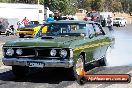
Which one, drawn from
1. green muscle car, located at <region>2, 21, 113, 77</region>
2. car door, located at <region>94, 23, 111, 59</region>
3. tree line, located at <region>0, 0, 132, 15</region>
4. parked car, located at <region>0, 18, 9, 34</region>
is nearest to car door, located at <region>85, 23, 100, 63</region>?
green muscle car, located at <region>2, 21, 113, 77</region>

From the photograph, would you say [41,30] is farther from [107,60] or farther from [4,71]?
[107,60]

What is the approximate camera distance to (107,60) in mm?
11617

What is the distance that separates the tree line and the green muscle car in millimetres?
59323

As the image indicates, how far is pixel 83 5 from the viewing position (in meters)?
111

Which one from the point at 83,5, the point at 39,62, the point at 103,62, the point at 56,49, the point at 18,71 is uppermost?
the point at 56,49

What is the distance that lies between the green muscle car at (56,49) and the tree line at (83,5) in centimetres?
5932

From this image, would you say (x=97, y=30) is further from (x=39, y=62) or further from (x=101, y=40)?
(x=39, y=62)

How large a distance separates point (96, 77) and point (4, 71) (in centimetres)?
751

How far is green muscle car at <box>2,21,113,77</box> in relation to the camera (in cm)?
815

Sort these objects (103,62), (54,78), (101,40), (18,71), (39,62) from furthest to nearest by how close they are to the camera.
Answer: (103,62), (101,40), (18,71), (54,78), (39,62)

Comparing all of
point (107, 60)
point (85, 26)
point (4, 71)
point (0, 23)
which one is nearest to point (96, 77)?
point (85, 26)

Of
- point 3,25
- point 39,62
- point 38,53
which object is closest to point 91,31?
point 38,53

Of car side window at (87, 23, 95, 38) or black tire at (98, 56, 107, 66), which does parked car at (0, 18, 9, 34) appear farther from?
car side window at (87, 23, 95, 38)

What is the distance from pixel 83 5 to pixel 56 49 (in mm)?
103614
